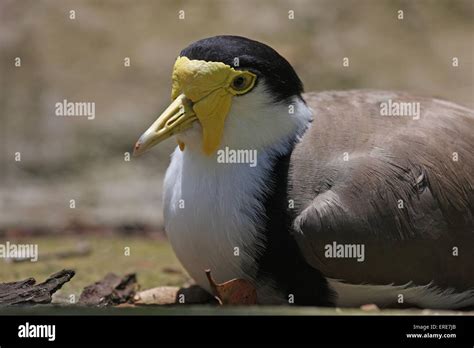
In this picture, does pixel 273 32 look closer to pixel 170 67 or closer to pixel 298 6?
pixel 298 6

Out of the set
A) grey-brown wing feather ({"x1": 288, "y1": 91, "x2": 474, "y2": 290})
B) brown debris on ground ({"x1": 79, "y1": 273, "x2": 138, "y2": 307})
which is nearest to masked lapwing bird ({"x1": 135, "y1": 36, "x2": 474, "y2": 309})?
grey-brown wing feather ({"x1": 288, "y1": 91, "x2": 474, "y2": 290})

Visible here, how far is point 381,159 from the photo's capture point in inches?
197

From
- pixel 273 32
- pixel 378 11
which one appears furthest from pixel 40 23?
pixel 378 11

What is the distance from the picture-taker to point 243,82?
16.6 feet

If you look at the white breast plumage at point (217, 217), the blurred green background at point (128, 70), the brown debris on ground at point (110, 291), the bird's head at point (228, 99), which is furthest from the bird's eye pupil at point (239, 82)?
the blurred green background at point (128, 70)

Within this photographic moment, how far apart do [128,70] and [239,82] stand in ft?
12.9

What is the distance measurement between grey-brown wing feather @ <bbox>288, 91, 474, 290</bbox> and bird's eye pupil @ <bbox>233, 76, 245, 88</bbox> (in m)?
0.47

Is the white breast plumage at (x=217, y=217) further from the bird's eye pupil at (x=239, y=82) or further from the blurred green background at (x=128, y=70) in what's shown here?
the blurred green background at (x=128, y=70)

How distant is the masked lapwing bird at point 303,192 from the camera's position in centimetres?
489

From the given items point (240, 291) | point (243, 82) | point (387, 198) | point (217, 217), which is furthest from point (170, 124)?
point (387, 198)

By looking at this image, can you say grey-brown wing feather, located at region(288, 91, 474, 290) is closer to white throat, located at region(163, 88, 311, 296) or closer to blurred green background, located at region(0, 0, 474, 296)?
white throat, located at region(163, 88, 311, 296)

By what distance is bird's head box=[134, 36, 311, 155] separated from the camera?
4977 millimetres

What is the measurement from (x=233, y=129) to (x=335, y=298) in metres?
1.07

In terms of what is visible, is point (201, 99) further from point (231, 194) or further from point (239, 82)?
point (231, 194)
